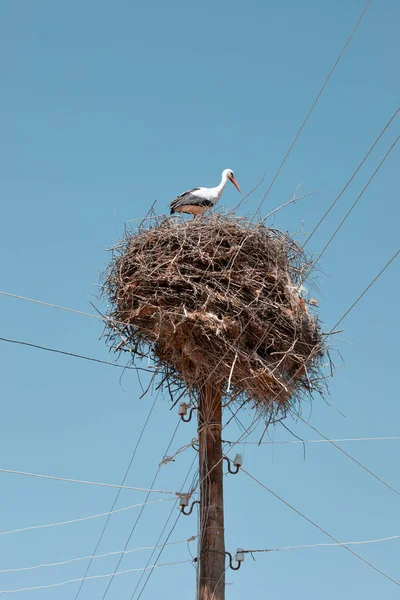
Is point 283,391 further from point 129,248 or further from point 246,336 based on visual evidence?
point 129,248

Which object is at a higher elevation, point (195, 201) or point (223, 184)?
point (223, 184)

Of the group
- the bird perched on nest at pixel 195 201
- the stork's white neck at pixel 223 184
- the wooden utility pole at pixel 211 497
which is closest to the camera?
the wooden utility pole at pixel 211 497

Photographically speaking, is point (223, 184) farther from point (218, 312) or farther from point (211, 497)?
point (211, 497)

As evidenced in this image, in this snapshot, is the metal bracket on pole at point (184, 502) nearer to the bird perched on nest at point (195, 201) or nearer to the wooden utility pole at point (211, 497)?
the wooden utility pole at point (211, 497)

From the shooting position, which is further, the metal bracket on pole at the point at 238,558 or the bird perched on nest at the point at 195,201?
the bird perched on nest at the point at 195,201

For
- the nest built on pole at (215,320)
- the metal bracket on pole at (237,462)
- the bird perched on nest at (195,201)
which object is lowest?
the metal bracket on pole at (237,462)

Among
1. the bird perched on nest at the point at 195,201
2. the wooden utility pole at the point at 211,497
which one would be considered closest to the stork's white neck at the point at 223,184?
the bird perched on nest at the point at 195,201

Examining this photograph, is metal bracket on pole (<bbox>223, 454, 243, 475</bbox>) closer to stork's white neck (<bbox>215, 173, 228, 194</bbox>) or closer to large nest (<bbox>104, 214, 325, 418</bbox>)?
large nest (<bbox>104, 214, 325, 418</bbox>)

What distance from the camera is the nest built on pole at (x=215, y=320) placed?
25.3 feet

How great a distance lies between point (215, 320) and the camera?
7668 millimetres

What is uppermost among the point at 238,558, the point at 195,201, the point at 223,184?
the point at 223,184

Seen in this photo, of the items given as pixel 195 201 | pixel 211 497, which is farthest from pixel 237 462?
pixel 195 201

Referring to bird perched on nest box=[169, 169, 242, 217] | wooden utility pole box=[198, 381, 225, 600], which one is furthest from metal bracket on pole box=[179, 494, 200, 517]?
bird perched on nest box=[169, 169, 242, 217]

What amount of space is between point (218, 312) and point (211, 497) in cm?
153
